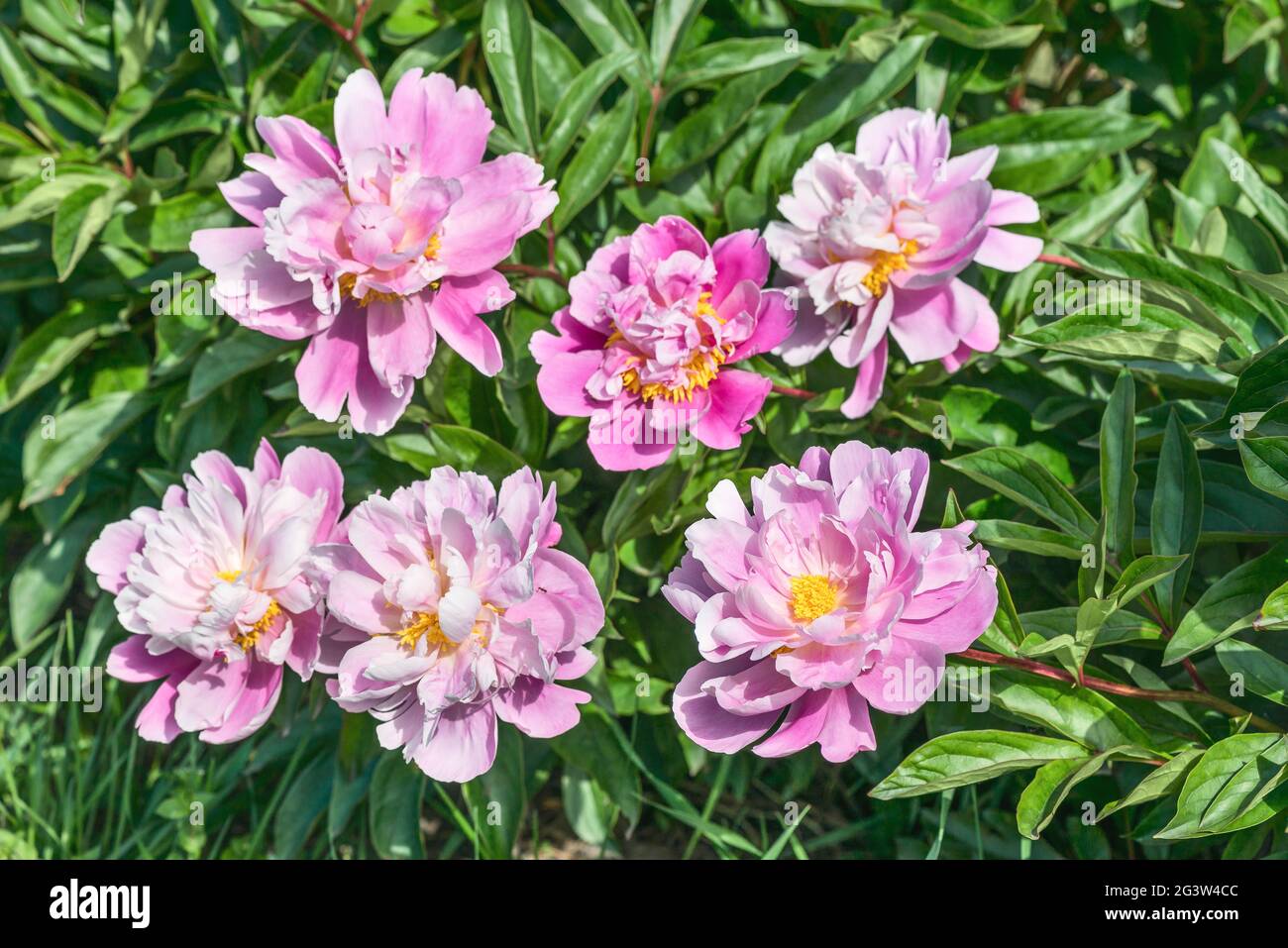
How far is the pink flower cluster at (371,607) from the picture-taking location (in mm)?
1257

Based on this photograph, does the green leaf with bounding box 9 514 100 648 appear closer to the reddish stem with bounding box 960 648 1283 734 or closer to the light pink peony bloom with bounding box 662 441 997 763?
the light pink peony bloom with bounding box 662 441 997 763

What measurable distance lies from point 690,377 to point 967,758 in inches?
20.8

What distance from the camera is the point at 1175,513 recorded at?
1399mm

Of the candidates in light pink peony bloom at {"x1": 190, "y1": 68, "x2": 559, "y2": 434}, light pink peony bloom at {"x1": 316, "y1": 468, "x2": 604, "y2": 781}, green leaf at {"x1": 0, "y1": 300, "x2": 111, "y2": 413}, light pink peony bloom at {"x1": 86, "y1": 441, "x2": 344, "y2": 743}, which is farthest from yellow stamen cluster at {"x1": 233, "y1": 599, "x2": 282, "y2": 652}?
green leaf at {"x1": 0, "y1": 300, "x2": 111, "y2": 413}

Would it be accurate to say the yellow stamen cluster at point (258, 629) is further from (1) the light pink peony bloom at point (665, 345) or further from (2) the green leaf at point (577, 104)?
(2) the green leaf at point (577, 104)

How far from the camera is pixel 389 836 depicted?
1712 mm

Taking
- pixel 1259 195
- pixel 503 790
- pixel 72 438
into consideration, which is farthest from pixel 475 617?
pixel 1259 195

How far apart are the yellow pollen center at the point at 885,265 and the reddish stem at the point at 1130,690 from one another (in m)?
0.44

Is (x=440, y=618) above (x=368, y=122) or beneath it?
beneath

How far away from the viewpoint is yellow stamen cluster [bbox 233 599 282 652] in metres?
1.37

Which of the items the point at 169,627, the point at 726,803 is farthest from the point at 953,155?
the point at 169,627

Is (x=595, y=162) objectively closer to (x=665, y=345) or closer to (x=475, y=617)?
(x=665, y=345)
